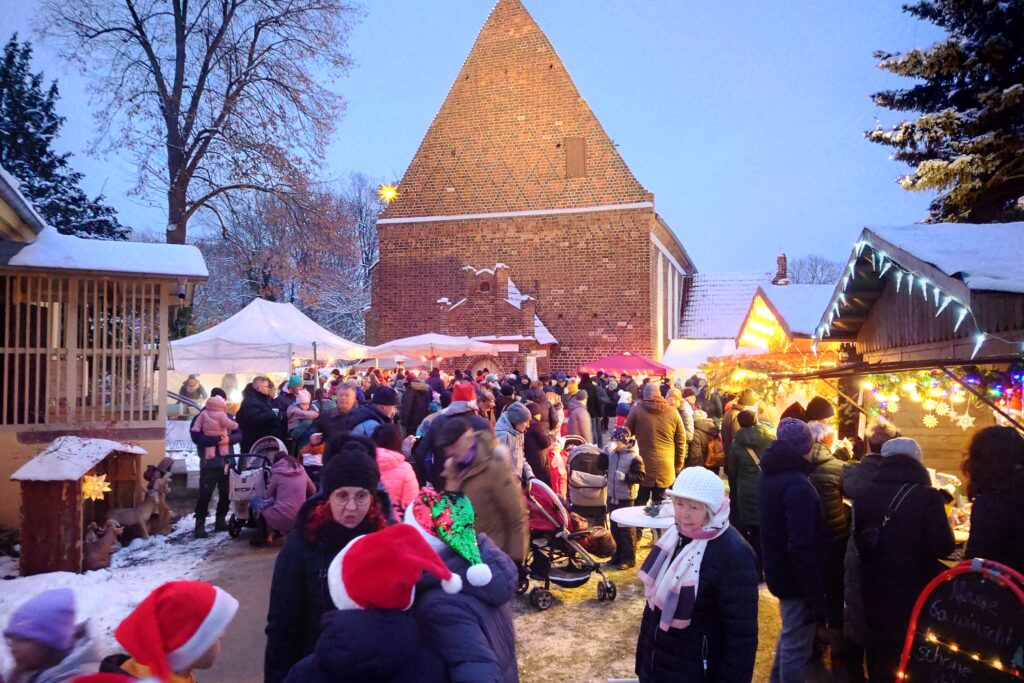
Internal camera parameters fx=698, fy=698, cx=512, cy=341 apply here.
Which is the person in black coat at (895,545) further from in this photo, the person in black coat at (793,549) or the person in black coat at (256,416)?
the person in black coat at (256,416)

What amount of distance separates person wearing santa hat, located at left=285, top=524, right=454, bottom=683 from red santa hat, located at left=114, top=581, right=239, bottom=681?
0.28 meters

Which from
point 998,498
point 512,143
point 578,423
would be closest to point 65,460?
point 578,423

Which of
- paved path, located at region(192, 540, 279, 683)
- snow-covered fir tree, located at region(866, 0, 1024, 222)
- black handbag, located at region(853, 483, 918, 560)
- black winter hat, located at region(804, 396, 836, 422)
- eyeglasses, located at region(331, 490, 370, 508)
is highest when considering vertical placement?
snow-covered fir tree, located at region(866, 0, 1024, 222)

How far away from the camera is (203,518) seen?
8.45 metres

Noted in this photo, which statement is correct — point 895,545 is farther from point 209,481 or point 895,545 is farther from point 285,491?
point 209,481

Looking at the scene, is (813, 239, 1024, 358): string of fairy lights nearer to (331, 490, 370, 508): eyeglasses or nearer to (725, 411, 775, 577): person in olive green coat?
(725, 411, 775, 577): person in olive green coat

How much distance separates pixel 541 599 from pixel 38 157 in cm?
1996

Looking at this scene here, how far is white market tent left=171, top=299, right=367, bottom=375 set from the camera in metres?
13.8

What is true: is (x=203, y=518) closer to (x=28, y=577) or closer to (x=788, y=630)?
(x=28, y=577)

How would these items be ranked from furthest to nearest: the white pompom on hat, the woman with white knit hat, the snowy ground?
the snowy ground, the white pompom on hat, the woman with white knit hat

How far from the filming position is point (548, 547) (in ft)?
21.7

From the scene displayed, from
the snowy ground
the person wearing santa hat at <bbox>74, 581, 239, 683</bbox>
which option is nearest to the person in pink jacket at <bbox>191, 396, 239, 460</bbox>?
the snowy ground

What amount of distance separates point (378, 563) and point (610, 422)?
18.0 m

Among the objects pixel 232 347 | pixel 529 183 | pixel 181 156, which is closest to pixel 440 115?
pixel 529 183
